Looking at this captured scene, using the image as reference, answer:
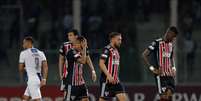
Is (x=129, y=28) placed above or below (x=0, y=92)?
above

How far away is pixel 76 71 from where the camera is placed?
1711 centimetres

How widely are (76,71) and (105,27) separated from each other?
21.6 ft

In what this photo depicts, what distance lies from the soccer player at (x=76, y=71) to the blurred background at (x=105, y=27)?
5.98 metres

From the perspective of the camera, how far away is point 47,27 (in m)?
23.7

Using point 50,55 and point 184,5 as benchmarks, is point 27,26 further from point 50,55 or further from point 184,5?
point 184,5

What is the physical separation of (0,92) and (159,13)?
506cm

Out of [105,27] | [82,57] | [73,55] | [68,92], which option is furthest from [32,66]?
[105,27]

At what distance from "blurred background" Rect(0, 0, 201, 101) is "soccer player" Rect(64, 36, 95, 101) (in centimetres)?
598

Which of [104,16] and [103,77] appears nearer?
[103,77]

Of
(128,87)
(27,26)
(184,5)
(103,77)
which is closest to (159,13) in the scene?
(184,5)

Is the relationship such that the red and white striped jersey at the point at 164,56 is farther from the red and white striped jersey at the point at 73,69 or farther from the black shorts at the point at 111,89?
the red and white striped jersey at the point at 73,69

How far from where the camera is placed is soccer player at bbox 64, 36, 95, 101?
16828 millimetres

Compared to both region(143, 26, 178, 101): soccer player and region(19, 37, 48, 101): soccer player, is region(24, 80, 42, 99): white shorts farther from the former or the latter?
region(143, 26, 178, 101): soccer player

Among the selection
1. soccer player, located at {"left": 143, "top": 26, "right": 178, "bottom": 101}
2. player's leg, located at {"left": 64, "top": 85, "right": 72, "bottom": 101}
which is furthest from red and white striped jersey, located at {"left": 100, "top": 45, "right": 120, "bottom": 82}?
soccer player, located at {"left": 143, "top": 26, "right": 178, "bottom": 101}
